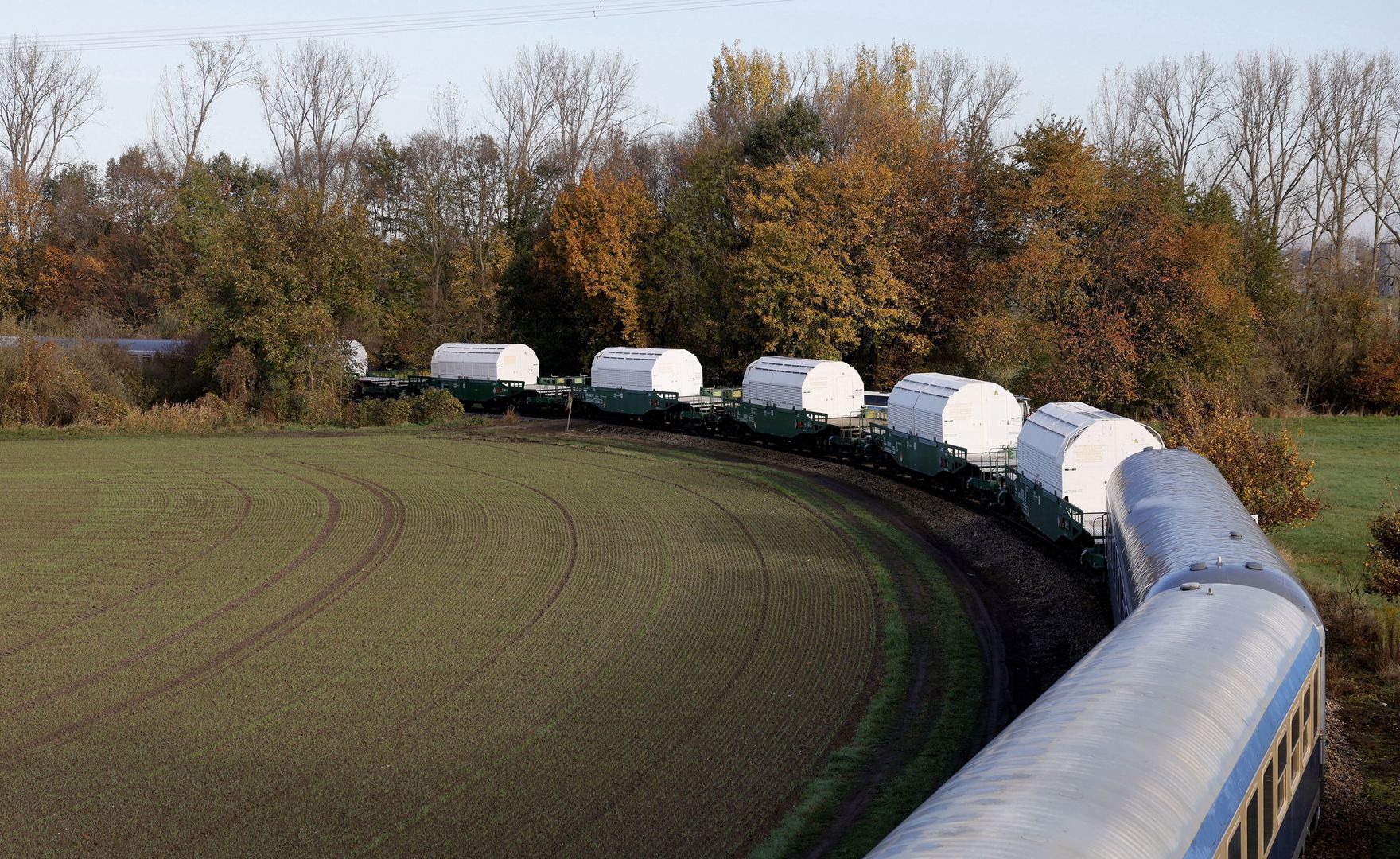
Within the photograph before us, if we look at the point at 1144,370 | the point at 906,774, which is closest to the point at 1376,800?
the point at 906,774

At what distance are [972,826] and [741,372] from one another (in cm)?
5218

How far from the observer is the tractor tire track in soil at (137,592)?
60.8 ft

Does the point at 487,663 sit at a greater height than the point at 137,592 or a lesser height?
greater

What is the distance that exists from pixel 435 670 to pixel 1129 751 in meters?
12.2

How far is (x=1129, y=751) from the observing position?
23.5 feet

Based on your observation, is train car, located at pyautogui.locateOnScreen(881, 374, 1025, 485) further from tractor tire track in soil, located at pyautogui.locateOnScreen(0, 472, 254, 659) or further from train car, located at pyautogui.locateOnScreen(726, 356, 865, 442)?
tractor tire track in soil, located at pyautogui.locateOnScreen(0, 472, 254, 659)

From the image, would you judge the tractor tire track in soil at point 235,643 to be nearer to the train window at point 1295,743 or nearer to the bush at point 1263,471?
the train window at point 1295,743

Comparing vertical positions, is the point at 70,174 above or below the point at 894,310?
above

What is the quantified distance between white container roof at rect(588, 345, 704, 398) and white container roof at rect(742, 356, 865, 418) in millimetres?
7528

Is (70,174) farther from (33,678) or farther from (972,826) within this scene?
(972,826)

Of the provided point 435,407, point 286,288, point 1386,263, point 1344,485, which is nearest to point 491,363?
point 435,407

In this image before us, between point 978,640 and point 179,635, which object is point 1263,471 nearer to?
point 978,640

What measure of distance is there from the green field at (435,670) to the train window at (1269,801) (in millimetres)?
4842

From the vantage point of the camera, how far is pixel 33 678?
16625 mm
